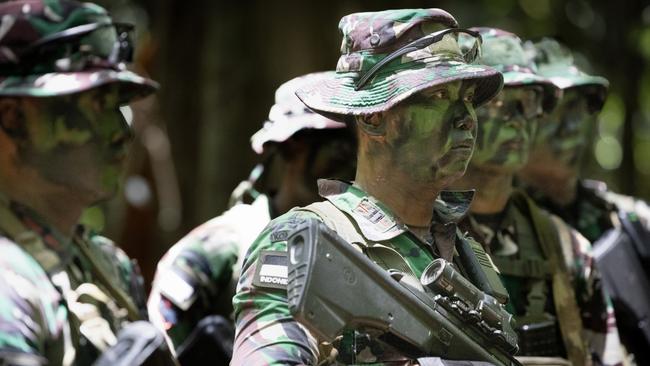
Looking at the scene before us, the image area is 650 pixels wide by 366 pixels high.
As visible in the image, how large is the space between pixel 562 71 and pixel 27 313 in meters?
3.69

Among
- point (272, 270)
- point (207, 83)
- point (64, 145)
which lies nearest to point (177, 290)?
point (64, 145)

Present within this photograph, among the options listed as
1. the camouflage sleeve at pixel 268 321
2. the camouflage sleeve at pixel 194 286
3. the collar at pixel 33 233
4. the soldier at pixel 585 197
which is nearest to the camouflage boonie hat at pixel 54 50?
the collar at pixel 33 233

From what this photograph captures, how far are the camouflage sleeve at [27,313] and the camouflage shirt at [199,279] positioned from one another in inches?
50.8

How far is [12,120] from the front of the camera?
249 inches

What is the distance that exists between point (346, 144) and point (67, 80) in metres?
1.73

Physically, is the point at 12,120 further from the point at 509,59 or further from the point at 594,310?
the point at 594,310

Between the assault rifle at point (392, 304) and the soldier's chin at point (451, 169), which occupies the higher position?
the soldier's chin at point (451, 169)

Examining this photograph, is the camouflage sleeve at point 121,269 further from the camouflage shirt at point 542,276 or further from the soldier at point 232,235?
the camouflage shirt at point 542,276

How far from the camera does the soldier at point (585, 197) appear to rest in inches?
313

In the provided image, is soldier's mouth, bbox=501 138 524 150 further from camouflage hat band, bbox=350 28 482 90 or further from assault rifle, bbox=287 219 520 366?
assault rifle, bbox=287 219 520 366

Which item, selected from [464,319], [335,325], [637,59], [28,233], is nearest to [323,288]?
[335,325]

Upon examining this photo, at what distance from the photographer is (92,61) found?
6.54m

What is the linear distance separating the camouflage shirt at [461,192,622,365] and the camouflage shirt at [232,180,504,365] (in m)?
1.86

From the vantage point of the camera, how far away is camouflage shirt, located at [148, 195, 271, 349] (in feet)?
23.5
